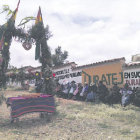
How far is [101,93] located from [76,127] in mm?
4618

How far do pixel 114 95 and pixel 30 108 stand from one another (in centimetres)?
483

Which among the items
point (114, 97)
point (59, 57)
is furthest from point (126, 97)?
point (59, 57)

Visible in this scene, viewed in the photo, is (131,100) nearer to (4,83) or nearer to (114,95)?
(114,95)

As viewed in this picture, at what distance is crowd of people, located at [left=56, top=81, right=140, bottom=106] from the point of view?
9172mm

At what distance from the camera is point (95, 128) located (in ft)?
19.3

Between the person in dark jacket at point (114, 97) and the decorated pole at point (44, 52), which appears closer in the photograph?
the decorated pole at point (44, 52)

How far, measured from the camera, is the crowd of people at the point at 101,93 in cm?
917

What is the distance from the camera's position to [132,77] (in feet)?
34.4

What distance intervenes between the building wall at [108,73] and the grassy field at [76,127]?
3460 mm

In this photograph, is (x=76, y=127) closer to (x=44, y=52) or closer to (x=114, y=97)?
(x=44, y=52)

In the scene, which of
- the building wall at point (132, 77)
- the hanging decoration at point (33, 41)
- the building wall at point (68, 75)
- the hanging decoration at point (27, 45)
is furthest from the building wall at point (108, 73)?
the hanging decoration at point (27, 45)

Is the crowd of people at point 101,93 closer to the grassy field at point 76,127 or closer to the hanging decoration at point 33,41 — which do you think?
the grassy field at point 76,127

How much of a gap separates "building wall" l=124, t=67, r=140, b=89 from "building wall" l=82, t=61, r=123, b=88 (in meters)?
0.31

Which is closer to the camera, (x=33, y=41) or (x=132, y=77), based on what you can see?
(x=33, y=41)
